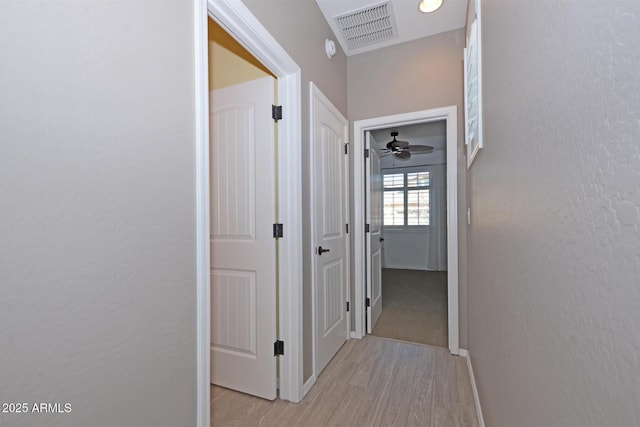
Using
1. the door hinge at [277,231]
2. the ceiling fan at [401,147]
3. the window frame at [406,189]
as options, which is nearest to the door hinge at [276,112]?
the door hinge at [277,231]

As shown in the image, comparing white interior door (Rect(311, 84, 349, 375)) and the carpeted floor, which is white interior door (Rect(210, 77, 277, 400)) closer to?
white interior door (Rect(311, 84, 349, 375))

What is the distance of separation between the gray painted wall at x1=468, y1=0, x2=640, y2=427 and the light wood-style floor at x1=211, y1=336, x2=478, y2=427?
0.78m

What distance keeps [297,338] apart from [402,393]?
798 mm

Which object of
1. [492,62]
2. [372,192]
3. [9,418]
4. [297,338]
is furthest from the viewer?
[372,192]

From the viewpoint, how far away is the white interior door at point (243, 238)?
177cm

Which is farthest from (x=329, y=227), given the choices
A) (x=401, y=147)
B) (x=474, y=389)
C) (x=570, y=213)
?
(x=401, y=147)

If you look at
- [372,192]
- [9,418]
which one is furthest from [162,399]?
[372,192]

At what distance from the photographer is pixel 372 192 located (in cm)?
298

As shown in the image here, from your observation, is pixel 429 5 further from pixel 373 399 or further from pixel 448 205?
pixel 373 399

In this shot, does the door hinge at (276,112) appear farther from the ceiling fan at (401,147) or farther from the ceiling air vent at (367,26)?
the ceiling fan at (401,147)

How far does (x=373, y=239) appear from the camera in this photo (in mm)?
2998

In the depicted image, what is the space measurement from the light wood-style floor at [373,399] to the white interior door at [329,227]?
0.24m

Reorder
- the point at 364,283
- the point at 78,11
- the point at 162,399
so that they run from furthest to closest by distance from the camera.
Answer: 1. the point at 364,283
2. the point at 162,399
3. the point at 78,11

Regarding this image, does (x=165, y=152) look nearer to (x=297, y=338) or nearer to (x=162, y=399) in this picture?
(x=162, y=399)
